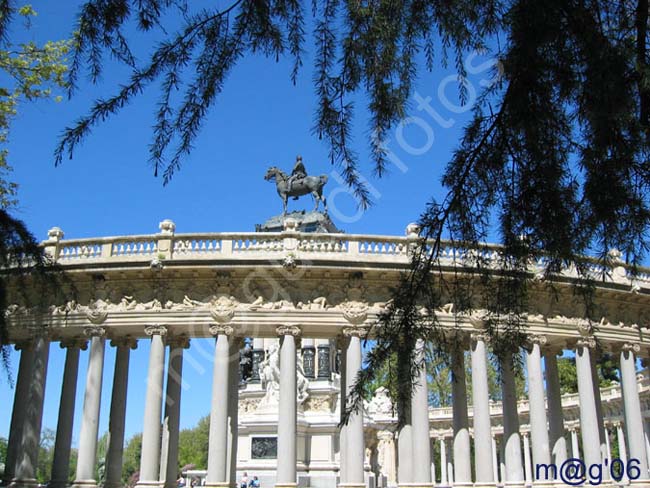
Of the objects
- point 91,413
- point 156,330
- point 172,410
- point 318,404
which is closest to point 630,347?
point 318,404

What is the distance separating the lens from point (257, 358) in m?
43.2

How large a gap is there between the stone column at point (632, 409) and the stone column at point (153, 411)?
848 inches

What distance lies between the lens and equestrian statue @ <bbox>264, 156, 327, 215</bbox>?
43500 millimetres

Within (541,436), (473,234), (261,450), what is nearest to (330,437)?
(261,450)

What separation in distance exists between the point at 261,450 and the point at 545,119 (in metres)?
33.4

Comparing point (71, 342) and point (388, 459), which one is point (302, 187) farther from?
point (388, 459)

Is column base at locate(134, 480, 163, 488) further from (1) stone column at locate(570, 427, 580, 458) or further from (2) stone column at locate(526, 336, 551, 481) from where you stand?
(1) stone column at locate(570, 427, 580, 458)

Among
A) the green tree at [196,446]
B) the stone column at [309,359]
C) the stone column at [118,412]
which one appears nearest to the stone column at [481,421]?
the stone column at [309,359]

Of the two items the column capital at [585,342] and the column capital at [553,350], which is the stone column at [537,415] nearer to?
the column capital at [585,342]

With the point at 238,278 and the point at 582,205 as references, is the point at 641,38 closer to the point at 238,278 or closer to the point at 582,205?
the point at 582,205

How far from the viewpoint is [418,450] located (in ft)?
103

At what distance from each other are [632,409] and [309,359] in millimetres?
17181

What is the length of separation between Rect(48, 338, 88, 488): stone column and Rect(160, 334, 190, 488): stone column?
4222 mm

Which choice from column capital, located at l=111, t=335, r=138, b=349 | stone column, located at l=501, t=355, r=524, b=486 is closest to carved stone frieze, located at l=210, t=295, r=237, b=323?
column capital, located at l=111, t=335, r=138, b=349
